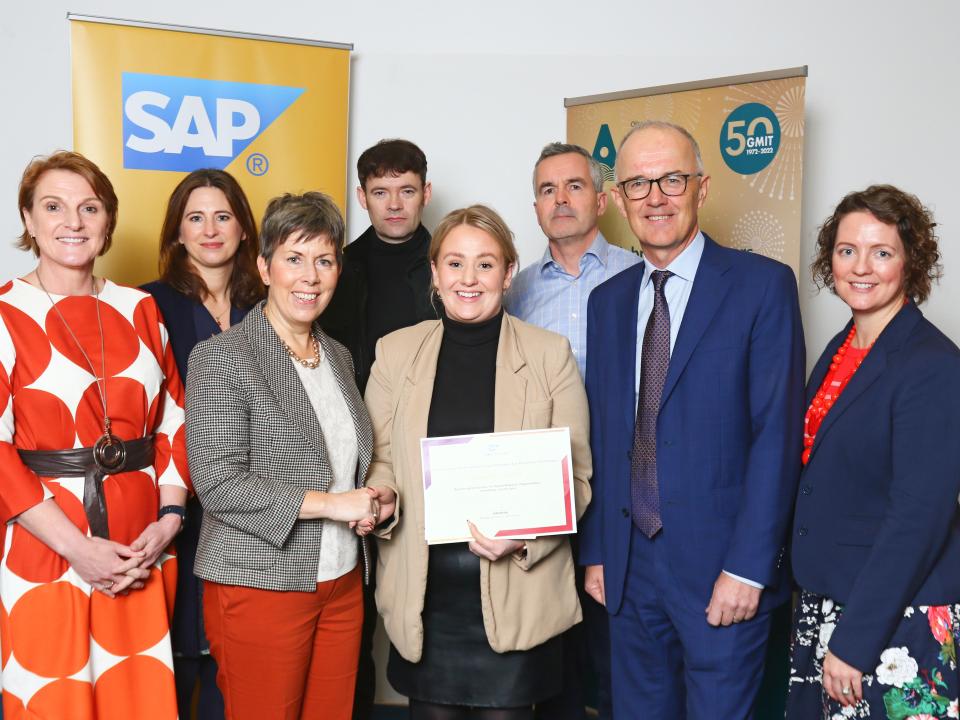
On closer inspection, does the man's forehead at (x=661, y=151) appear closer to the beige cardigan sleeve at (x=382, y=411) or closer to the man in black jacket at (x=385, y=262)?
the beige cardigan sleeve at (x=382, y=411)

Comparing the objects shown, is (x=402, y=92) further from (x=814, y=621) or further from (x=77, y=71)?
(x=814, y=621)

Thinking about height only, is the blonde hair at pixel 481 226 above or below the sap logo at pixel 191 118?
below

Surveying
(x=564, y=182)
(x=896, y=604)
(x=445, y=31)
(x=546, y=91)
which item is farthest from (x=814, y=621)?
(x=445, y=31)

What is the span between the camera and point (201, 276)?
9.92 ft

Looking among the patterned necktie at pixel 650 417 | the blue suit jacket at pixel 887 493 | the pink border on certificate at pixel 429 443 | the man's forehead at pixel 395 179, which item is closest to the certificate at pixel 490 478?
the pink border on certificate at pixel 429 443

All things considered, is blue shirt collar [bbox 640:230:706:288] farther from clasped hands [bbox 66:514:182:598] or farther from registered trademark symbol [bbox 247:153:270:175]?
registered trademark symbol [bbox 247:153:270:175]

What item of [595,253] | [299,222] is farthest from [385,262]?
[299,222]

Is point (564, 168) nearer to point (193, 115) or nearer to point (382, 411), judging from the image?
point (382, 411)

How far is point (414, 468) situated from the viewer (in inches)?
93.9

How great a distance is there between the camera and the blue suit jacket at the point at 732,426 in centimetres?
223

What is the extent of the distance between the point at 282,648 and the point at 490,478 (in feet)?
2.42

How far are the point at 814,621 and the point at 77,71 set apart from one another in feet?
12.7

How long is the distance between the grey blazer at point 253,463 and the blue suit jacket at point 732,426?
39.1 inches

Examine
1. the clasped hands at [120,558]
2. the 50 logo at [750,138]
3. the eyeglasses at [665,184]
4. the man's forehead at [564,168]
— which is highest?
the 50 logo at [750,138]
